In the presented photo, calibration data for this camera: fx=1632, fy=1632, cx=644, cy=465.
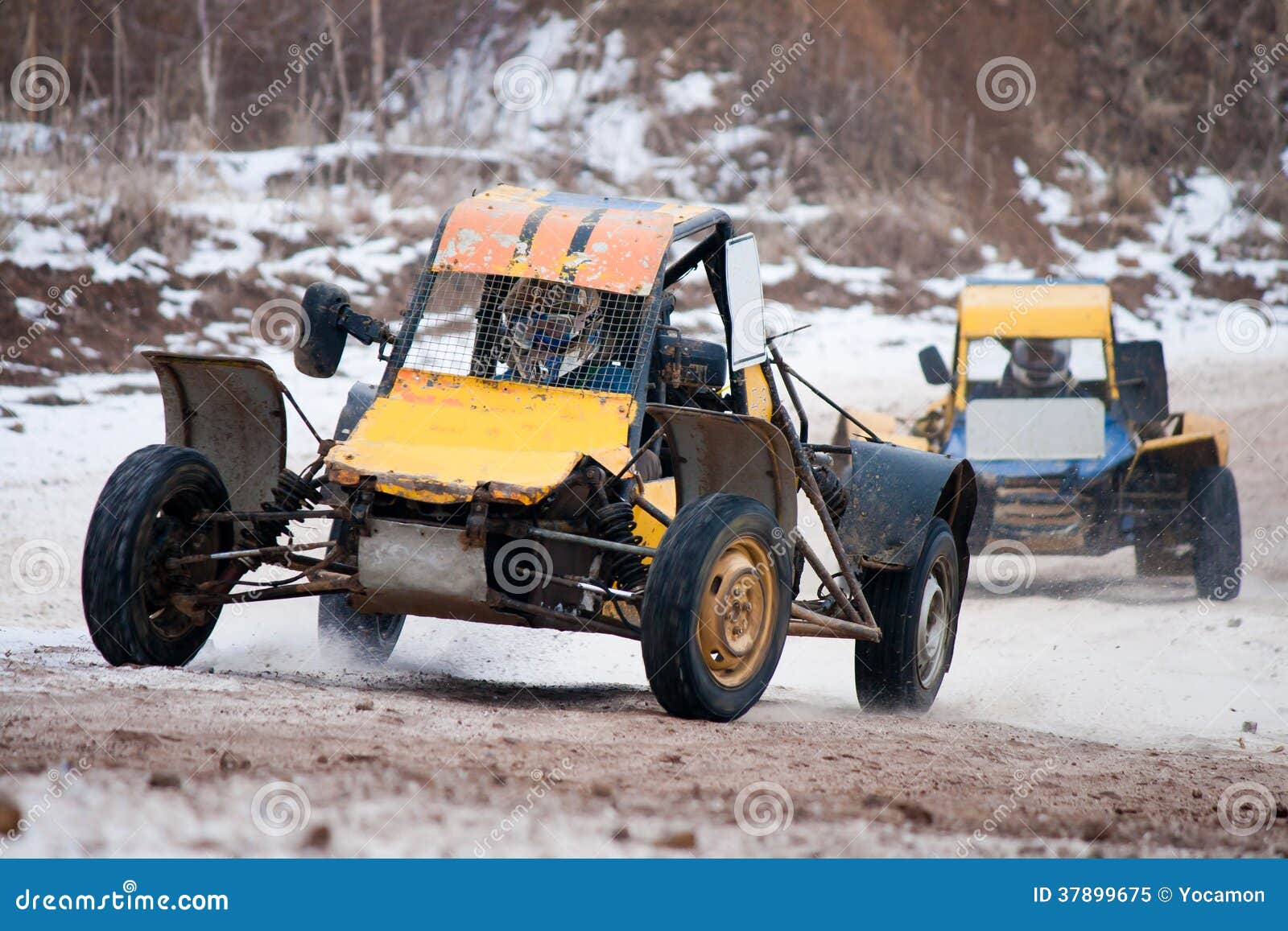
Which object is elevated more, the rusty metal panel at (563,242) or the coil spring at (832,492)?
the rusty metal panel at (563,242)

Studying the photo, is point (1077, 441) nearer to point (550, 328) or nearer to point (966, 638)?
point (966, 638)

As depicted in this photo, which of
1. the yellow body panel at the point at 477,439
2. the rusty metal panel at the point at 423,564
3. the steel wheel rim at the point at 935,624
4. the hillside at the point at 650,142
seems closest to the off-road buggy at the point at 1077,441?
the steel wheel rim at the point at 935,624

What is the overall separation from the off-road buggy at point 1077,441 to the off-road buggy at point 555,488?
14.7 feet

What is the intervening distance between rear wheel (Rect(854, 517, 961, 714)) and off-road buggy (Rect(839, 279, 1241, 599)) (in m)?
4.73

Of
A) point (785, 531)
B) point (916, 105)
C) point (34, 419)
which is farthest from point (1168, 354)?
point (785, 531)

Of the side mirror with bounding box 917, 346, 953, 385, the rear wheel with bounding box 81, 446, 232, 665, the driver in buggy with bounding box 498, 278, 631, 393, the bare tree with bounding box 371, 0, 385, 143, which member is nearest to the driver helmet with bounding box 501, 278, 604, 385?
the driver in buggy with bounding box 498, 278, 631, 393

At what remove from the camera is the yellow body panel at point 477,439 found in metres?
6.54

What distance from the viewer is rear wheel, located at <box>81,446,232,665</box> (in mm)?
→ 6770

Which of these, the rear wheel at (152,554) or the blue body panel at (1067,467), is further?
the blue body panel at (1067,467)

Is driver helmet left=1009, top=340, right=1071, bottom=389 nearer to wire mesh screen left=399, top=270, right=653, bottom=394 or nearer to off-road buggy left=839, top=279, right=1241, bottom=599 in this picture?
off-road buggy left=839, top=279, right=1241, bottom=599

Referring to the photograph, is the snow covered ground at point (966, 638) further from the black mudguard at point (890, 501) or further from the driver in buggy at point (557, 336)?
the driver in buggy at point (557, 336)

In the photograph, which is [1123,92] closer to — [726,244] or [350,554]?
[726,244]

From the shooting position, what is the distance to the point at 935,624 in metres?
8.69

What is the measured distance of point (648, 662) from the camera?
6.37 metres
